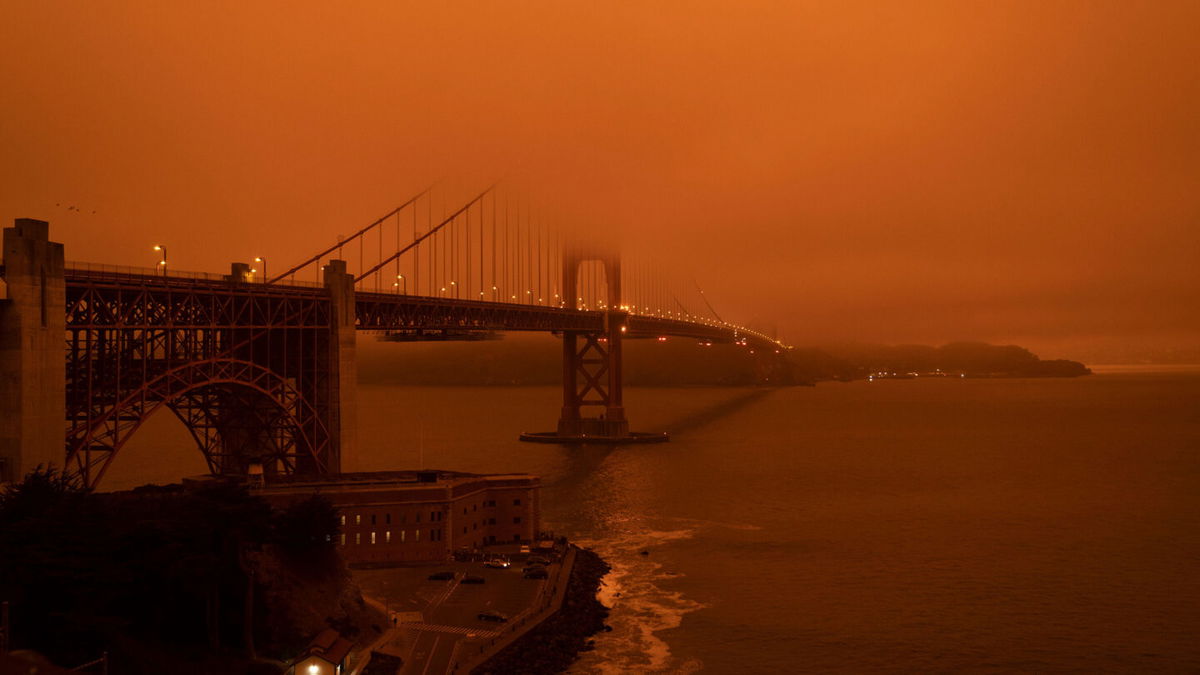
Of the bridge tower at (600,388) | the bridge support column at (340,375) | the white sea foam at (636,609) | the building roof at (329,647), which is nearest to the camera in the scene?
the building roof at (329,647)

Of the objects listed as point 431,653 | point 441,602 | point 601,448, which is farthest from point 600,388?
point 431,653

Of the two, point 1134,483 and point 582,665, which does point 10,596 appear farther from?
point 1134,483

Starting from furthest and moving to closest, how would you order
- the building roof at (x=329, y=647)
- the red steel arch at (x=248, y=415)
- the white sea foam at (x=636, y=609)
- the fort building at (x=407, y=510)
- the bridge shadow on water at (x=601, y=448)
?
the bridge shadow on water at (x=601, y=448) < the red steel arch at (x=248, y=415) < the fort building at (x=407, y=510) < the white sea foam at (x=636, y=609) < the building roof at (x=329, y=647)

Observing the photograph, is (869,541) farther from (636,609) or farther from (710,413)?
(710,413)

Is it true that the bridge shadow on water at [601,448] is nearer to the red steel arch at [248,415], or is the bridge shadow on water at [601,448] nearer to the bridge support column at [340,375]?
the bridge support column at [340,375]

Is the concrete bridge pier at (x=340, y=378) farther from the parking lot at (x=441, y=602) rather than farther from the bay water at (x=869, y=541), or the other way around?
the parking lot at (x=441, y=602)

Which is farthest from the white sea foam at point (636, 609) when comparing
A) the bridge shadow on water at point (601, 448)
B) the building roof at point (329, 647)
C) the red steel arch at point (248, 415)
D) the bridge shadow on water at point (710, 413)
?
the bridge shadow on water at point (710, 413)

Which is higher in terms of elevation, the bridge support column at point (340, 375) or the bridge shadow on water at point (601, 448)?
the bridge support column at point (340, 375)

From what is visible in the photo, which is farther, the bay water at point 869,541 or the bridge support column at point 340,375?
the bridge support column at point 340,375

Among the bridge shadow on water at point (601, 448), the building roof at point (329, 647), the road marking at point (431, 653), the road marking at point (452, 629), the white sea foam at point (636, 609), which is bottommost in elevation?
the white sea foam at point (636, 609)
